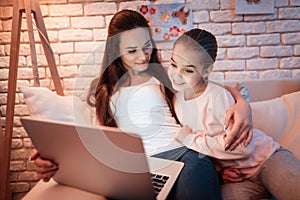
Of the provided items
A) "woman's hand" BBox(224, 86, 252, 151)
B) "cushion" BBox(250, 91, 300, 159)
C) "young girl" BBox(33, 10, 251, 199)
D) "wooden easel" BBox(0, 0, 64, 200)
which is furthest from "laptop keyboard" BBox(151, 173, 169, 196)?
"wooden easel" BBox(0, 0, 64, 200)

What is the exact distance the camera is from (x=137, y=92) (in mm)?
1114

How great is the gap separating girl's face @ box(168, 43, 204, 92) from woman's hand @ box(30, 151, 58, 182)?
54 centimetres

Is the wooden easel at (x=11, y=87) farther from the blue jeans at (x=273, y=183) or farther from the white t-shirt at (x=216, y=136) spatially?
the blue jeans at (x=273, y=183)

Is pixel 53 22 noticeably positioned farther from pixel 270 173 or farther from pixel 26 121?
pixel 270 173

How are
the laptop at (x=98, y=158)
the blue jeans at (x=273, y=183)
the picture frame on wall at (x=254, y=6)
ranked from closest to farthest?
the laptop at (x=98, y=158) < the blue jeans at (x=273, y=183) < the picture frame on wall at (x=254, y=6)

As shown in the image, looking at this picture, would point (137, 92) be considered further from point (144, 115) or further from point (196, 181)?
point (196, 181)

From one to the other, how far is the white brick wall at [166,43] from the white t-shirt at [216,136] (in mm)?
496

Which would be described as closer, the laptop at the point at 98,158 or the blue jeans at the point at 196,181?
the laptop at the point at 98,158

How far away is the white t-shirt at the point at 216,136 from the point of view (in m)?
1.00

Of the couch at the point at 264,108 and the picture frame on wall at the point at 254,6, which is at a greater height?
the picture frame on wall at the point at 254,6

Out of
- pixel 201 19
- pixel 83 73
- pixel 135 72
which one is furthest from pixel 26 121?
pixel 201 19

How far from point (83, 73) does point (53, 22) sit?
32 centimetres

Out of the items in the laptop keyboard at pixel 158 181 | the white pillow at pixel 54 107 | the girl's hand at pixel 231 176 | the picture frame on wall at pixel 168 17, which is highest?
the picture frame on wall at pixel 168 17

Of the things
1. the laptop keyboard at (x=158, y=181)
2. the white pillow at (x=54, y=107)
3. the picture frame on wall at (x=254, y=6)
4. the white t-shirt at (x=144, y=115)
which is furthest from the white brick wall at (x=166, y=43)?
the laptop keyboard at (x=158, y=181)
